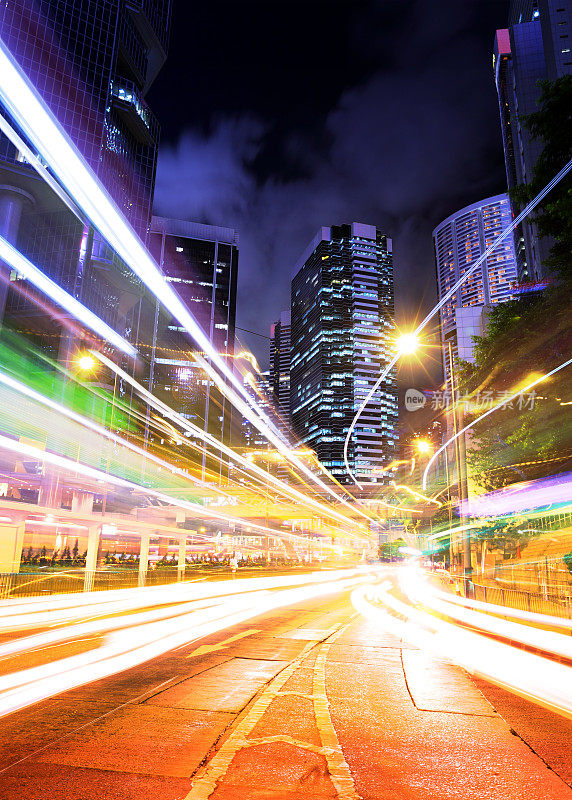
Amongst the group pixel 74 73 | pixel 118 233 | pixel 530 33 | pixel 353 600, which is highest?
pixel 530 33

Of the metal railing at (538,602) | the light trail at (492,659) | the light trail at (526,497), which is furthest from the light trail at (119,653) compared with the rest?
the light trail at (526,497)

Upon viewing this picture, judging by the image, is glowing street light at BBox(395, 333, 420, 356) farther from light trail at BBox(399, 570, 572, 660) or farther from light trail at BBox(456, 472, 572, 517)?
light trail at BBox(399, 570, 572, 660)

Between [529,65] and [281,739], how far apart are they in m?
129

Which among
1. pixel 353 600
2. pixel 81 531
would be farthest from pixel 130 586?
pixel 81 531

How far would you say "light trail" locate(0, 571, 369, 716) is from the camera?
767 cm

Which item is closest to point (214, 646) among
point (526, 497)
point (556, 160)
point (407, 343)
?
point (407, 343)

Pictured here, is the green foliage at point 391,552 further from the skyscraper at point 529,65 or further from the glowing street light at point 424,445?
the glowing street light at point 424,445

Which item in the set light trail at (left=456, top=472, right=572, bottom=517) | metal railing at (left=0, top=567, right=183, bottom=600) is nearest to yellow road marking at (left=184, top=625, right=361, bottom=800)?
metal railing at (left=0, top=567, right=183, bottom=600)

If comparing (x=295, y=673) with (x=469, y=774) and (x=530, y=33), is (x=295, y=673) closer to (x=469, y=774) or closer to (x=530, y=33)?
(x=469, y=774)

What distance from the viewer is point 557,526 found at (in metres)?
39.1

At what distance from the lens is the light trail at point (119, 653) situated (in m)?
7.67

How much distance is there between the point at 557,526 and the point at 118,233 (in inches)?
1437

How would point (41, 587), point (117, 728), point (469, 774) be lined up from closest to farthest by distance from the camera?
point (469, 774) → point (117, 728) → point (41, 587)

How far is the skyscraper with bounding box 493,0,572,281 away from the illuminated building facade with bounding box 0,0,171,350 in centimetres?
7632
